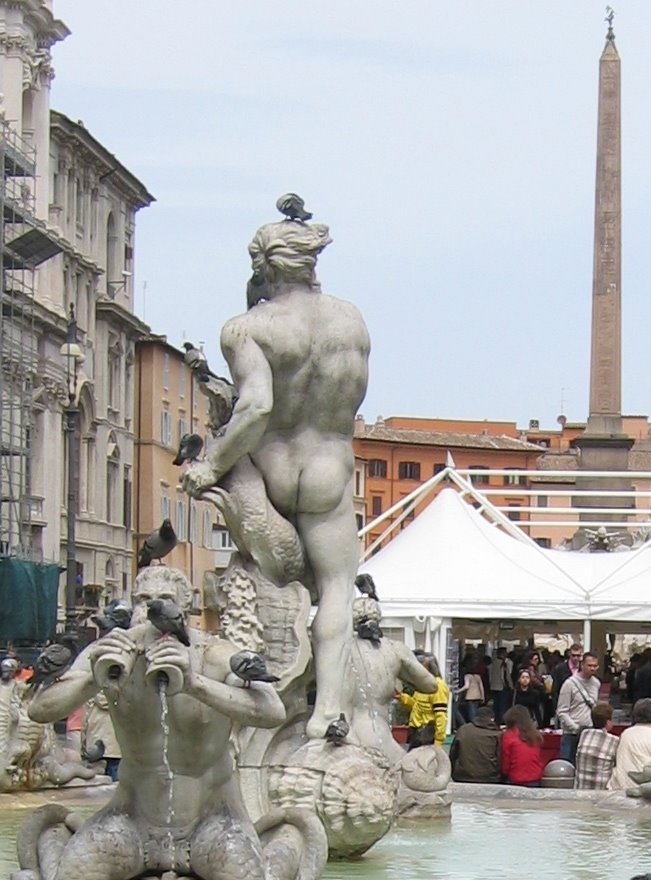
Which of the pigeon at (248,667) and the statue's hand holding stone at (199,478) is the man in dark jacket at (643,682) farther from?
the pigeon at (248,667)

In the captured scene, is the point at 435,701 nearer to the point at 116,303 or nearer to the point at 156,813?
the point at 156,813

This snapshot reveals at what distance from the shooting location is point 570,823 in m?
9.49

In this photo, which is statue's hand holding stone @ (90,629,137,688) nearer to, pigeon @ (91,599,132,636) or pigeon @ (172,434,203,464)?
pigeon @ (91,599,132,636)

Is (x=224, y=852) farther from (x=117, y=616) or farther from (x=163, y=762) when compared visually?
(x=117, y=616)

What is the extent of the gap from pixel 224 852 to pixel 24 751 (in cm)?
482

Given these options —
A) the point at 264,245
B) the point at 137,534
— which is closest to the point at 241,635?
the point at 264,245

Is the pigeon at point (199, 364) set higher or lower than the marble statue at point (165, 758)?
higher

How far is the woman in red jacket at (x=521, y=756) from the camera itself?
13641 millimetres

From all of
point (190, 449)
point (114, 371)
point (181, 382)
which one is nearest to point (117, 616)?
point (190, 449)

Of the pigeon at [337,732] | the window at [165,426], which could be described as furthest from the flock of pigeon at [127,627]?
the window at [165,426]

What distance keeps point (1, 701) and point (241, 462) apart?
3064 mm

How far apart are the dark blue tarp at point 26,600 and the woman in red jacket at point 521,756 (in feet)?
102

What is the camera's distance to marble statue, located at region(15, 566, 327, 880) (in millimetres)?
5496

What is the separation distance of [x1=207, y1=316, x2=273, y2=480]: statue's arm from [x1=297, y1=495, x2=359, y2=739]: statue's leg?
14.3 inches
